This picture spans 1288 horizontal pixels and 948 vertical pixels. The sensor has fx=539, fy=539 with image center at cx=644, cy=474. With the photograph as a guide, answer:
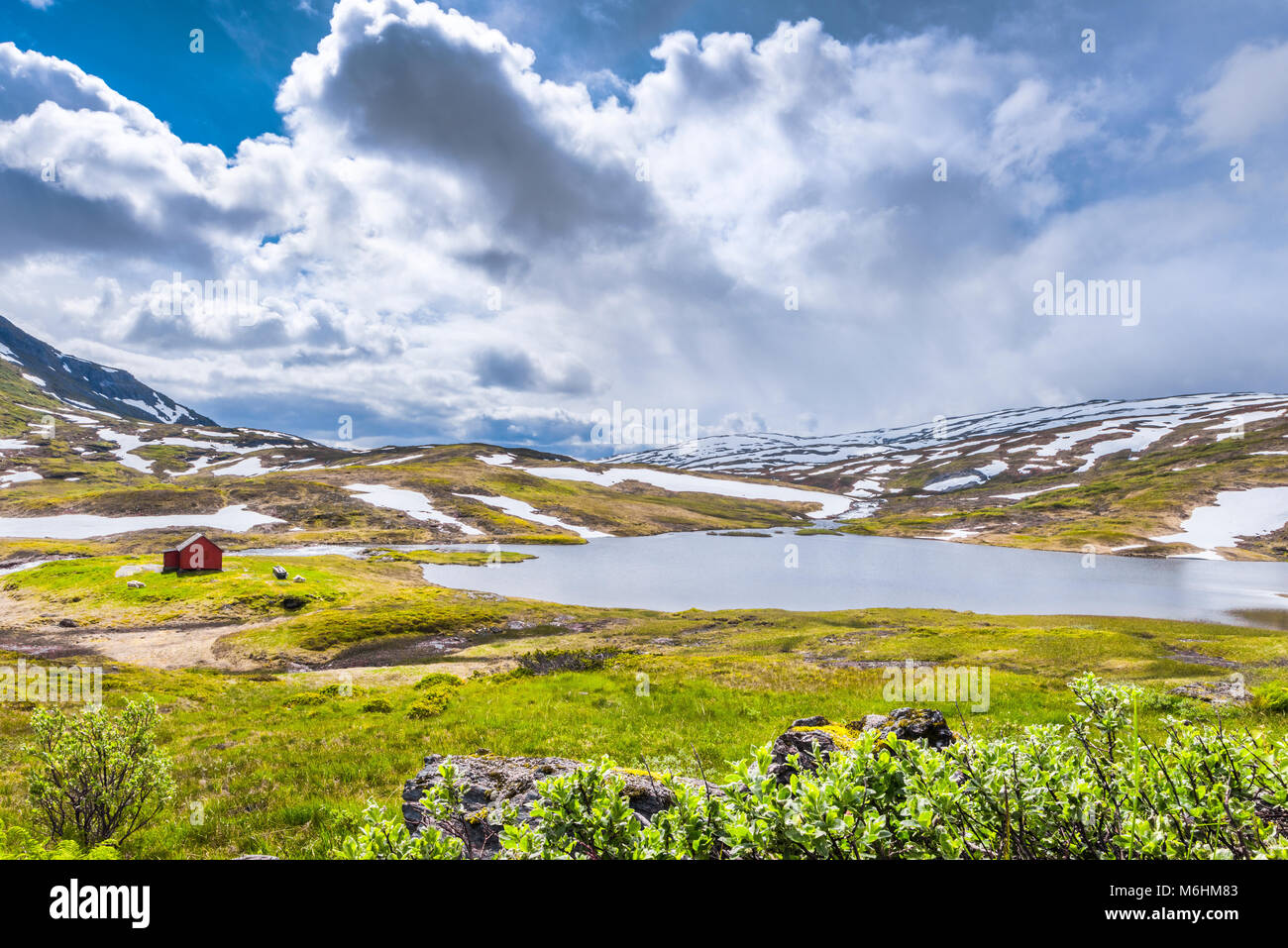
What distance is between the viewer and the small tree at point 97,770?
842cm

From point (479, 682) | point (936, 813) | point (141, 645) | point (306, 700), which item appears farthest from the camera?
point (141, 645)

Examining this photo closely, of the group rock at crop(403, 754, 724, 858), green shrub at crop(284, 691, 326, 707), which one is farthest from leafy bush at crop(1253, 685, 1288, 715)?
green shrub at crop(284, 691, 326, 707)

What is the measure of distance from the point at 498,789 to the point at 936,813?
592cm

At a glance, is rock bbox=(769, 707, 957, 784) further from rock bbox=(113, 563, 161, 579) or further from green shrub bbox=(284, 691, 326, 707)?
rock bbox=(113, 563, 161, 579)

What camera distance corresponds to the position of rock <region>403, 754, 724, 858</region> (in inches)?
246

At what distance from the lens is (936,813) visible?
347 cm

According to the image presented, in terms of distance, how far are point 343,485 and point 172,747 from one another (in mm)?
155655

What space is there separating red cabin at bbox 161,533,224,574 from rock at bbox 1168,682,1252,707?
8658cm

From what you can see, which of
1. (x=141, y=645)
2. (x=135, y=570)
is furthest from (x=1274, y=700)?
(x=135, y=570)

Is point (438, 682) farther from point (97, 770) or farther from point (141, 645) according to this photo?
point (141, 645)

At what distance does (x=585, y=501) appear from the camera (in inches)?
7830

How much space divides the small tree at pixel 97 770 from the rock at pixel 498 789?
476 centimetres
